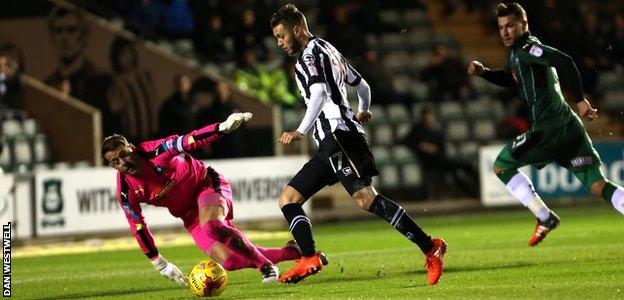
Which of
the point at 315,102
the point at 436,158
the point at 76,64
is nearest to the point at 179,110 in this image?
the point at 76,64

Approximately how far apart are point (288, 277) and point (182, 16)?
12.0 meters

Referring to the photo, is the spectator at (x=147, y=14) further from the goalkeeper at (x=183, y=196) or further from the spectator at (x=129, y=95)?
the goalkeeper at (x=183, y=196)

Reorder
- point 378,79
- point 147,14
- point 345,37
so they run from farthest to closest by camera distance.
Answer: point 345,37
point 378,79
point 147,14

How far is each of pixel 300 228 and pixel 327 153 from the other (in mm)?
604

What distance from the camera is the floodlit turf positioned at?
9414mm

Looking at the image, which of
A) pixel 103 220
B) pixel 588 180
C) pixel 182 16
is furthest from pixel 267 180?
pixel 588 180

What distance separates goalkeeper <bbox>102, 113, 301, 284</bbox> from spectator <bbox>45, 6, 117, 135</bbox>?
919 centimetres

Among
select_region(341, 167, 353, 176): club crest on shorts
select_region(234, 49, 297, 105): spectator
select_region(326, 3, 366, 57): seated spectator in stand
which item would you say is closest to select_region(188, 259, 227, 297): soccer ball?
select_region(341, 167, 353, 176): club crest on shorts

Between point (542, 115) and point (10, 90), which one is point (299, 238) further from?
point (10, 90)

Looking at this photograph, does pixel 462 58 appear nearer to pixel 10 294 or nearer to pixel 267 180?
pixel 267 180

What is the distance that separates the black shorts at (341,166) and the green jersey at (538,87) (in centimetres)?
164

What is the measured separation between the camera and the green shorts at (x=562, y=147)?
35.4ft

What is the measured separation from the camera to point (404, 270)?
11.2 m

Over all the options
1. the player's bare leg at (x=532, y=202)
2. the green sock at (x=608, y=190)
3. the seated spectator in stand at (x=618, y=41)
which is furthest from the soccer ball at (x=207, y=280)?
the seated spectator in stand at (x=618, y=41)
